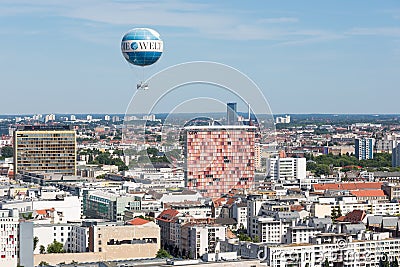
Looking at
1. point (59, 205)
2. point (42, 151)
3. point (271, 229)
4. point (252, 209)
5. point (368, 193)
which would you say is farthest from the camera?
point (42, 151)

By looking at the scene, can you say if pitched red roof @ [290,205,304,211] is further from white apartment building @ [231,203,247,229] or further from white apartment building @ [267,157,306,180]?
white apartment building @ [267,157,306,180]

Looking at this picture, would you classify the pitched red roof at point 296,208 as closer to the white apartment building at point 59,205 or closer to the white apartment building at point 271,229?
the white apartment building at point 271,229

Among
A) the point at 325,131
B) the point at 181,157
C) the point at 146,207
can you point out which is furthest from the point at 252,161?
the point at 325,131

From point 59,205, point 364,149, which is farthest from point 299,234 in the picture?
point 364,149

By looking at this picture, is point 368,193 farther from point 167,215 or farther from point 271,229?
point 167,215

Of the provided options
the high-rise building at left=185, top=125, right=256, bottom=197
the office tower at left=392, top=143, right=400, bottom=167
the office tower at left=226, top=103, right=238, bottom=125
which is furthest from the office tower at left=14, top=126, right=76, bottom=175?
the office tower at left=392, top=143, right=400, bottom=167

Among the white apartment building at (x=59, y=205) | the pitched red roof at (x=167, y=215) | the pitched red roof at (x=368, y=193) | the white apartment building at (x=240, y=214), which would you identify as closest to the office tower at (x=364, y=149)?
the pitched red roof at (x=368, y=193)
